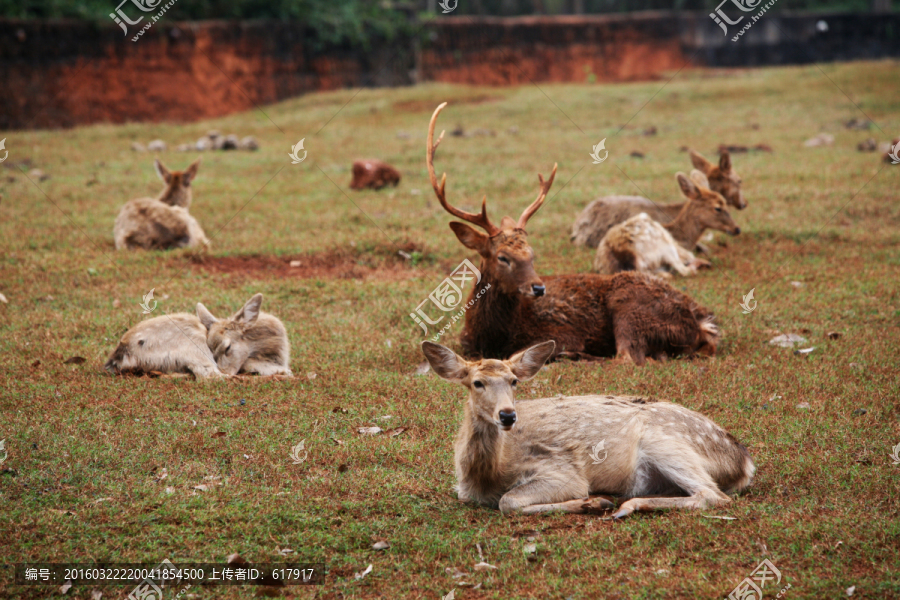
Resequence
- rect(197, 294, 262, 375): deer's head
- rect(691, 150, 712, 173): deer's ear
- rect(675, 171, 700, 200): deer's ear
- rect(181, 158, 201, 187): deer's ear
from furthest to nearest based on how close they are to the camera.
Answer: rect(691, 150, 712, 173): deer's ear → rect(181, 158, 201, 187): deer's ear → rect(675, 171, 700, 200): deer's ear → rect(197, 294, 262, 375): deer's head

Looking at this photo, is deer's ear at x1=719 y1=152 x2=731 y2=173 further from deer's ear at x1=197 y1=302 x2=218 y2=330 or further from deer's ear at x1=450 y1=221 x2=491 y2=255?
deer's ear at x1=197 y1=302 x2=218 y2=330

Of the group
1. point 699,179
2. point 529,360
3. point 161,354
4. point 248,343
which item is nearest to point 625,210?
point 699,179

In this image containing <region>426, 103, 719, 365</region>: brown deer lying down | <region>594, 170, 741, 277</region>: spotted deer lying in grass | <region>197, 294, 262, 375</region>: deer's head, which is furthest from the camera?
<region>594, 170, 741, 277</region>: spotted deer lying in grass

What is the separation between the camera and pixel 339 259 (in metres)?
11.8

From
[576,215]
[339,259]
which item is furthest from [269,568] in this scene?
[576,215]

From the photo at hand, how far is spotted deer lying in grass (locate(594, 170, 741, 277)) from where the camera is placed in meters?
11.0

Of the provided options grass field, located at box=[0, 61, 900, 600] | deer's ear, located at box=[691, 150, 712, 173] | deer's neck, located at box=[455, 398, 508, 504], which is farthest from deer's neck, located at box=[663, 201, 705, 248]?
deer's neck, located at box=[455, 398, 508, 504]

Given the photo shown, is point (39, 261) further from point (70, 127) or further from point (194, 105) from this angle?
point (194, 105)

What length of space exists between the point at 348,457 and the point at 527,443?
4.30ft

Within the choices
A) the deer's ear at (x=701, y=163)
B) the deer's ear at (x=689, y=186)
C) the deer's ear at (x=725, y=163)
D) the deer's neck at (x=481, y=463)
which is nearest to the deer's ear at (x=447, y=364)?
the deer's neck at (x=481, y=463)

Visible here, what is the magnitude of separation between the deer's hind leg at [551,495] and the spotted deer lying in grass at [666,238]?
5.75m

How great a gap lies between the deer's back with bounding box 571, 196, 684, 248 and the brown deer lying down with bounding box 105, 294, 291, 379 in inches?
233

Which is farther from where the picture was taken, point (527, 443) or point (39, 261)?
point (39, 261)

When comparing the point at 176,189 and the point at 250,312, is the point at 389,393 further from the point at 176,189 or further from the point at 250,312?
the point at 176,189
